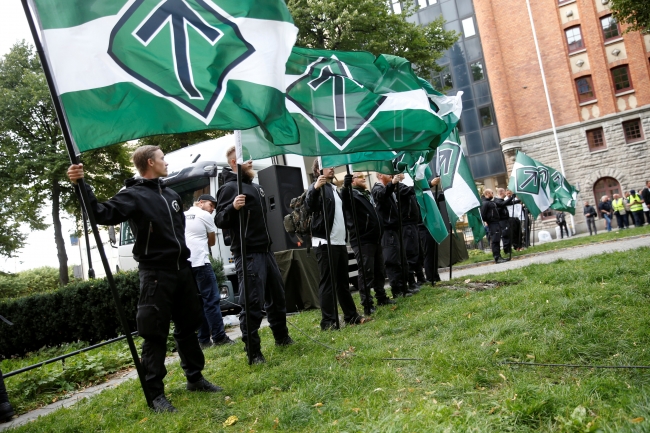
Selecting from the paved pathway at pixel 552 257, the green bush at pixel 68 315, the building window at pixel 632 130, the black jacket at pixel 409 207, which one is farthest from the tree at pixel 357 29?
the building window at pixel 632 130

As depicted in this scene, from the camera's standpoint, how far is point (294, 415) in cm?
383

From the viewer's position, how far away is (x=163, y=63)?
467cm

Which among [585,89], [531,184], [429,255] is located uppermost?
[585,89]

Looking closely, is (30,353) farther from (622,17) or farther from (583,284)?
(622,17)

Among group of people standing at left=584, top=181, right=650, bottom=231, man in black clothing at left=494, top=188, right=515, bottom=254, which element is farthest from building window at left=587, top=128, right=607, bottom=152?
man in black clothing at left=494, top=188, right=515, bottom=254

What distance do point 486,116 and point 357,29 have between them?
65.1 ft

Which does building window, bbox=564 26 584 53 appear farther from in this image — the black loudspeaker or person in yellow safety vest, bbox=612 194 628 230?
the black loudspeaker

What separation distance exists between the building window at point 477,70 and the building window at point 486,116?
222 cm

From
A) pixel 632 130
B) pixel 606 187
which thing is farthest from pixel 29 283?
pixel 632 130

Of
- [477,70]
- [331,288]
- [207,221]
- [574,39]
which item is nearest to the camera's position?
[331,288]

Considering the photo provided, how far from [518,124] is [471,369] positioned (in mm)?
36006

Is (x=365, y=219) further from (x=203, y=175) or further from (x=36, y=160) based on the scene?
(x=36, y=160)

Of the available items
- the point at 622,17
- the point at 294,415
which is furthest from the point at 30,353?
the point at 622,17

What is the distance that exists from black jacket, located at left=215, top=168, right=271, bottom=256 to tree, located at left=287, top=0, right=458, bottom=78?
16.4 metres
